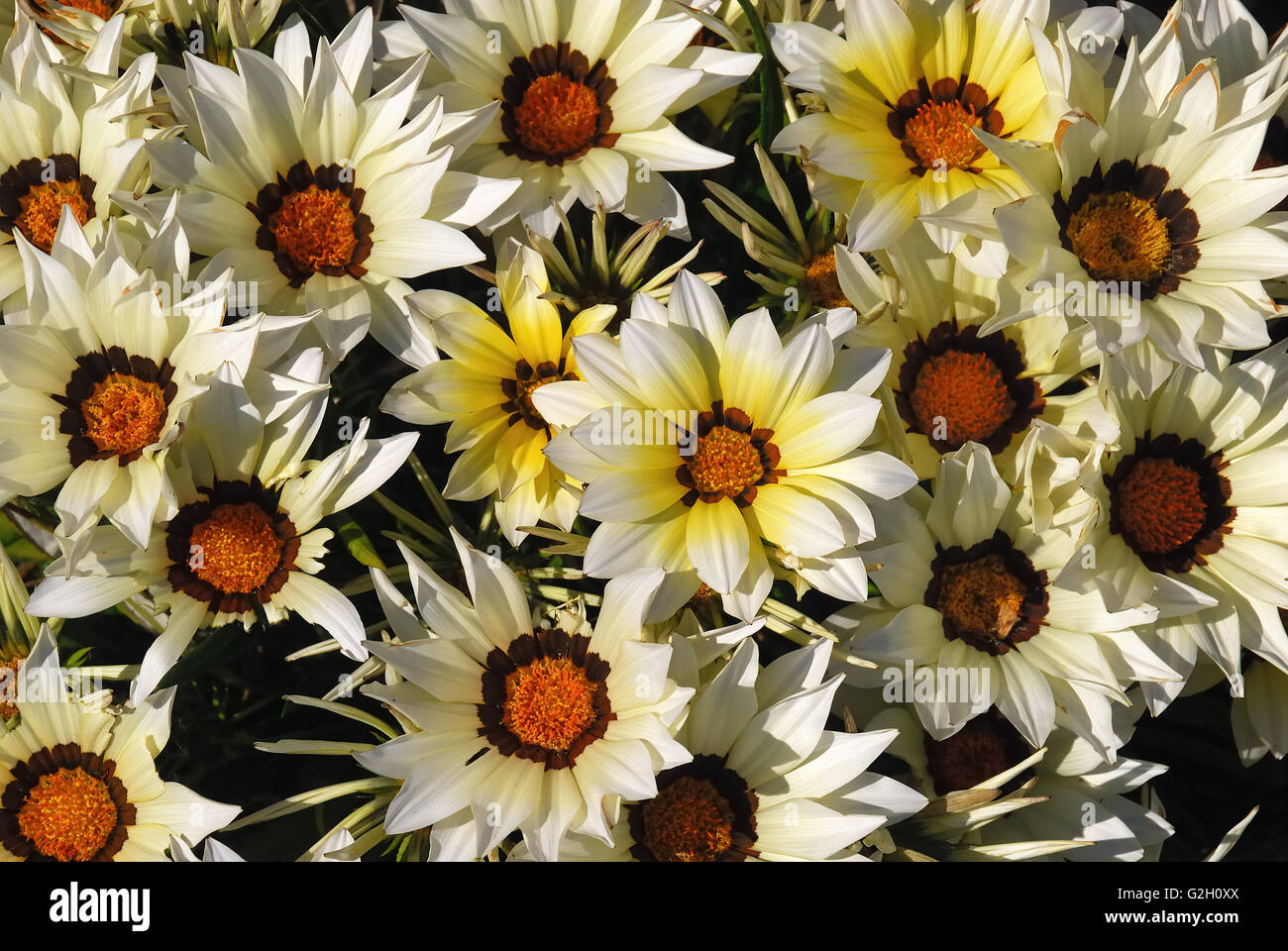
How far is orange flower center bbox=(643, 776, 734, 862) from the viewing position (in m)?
1.56

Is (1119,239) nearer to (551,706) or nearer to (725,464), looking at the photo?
(725,464)

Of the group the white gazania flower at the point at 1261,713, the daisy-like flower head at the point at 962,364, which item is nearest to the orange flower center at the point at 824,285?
the daisy-like flower head at the point at 962,364

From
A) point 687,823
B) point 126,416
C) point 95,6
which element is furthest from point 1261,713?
point 95,6

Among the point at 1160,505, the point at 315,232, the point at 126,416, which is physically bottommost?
the point at 1160,505

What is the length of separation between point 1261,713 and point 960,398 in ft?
2.81

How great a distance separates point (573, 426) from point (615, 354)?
0.40ft

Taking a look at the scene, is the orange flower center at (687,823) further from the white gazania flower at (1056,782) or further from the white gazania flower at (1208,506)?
the white gazania flower at (1208,506)

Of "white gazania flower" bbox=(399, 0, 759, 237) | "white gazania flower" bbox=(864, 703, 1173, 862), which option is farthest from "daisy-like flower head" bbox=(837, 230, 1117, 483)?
"white gazania flower" bbox=(864, 703, 1173, 862)

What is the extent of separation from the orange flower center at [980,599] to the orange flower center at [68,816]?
1.33m

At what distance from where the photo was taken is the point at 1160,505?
1.71m

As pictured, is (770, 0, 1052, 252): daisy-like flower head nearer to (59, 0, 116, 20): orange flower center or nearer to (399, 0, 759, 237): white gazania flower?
(399, 0, 759, 237): white gazania flower

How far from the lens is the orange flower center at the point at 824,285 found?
172cm
